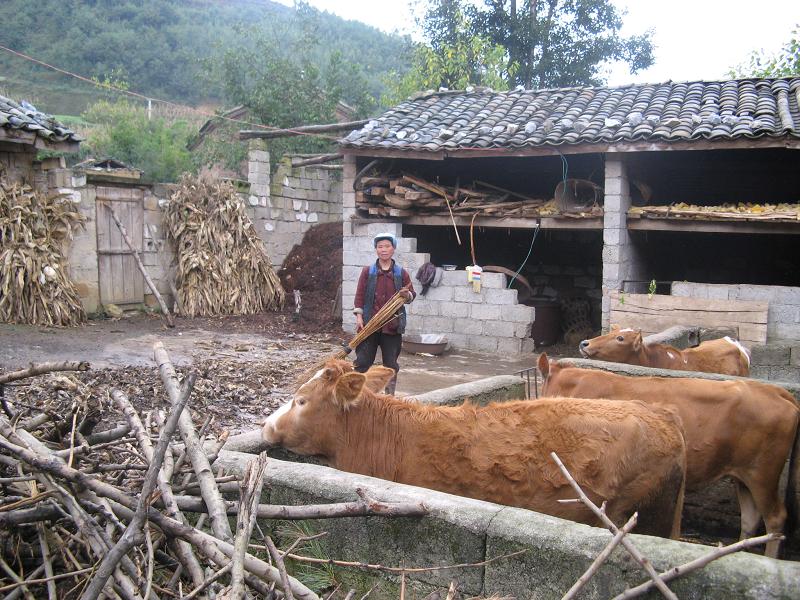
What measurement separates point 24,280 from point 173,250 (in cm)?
→ 383

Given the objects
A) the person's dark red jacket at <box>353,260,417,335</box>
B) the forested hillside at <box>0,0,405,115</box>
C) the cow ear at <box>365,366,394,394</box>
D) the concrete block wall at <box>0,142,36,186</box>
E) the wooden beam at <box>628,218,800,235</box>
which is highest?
the forested hillside at <box>0,0,405,115</box>

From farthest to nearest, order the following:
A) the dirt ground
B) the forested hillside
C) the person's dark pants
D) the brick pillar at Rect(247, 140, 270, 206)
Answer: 1. the forested hillside
2. the brick pillar at Rect(247, 140, 270, 206)
3. the dirt ground
4. the person's dark pants

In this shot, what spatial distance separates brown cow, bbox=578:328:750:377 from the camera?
7.00 m

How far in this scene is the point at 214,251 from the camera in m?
15.5

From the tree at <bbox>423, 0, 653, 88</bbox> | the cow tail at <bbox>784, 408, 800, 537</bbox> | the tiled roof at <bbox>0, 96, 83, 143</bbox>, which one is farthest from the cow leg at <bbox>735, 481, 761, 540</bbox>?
the tree at <bbox>423, 0, 653, 88</bbox>

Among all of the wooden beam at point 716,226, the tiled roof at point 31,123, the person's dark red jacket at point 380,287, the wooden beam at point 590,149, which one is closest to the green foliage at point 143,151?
the tiled roof at point 31,123

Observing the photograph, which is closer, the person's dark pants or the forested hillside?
the person's dark pants

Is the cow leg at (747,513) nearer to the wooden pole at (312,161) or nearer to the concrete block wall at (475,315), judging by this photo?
the concrete block wall at (475,315)

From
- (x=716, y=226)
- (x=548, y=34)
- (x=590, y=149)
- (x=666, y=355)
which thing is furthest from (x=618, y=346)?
(x=548, y=34)

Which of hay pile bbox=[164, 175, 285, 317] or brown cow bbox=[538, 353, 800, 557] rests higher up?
hay pile bbox=[164, 175, 285, 317]

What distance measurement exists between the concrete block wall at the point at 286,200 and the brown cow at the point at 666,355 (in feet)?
39.0

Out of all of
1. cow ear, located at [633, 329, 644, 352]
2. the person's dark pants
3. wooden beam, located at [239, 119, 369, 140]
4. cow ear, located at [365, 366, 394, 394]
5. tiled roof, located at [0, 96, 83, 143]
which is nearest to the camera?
cow ear, located at [365, 366, 394, 394]

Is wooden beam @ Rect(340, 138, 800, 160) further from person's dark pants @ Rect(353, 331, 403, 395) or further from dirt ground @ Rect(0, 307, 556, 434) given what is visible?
person's dark pants @ Rect(353, 331, 403, 395)

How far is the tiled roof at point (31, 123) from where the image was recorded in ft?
36.9
